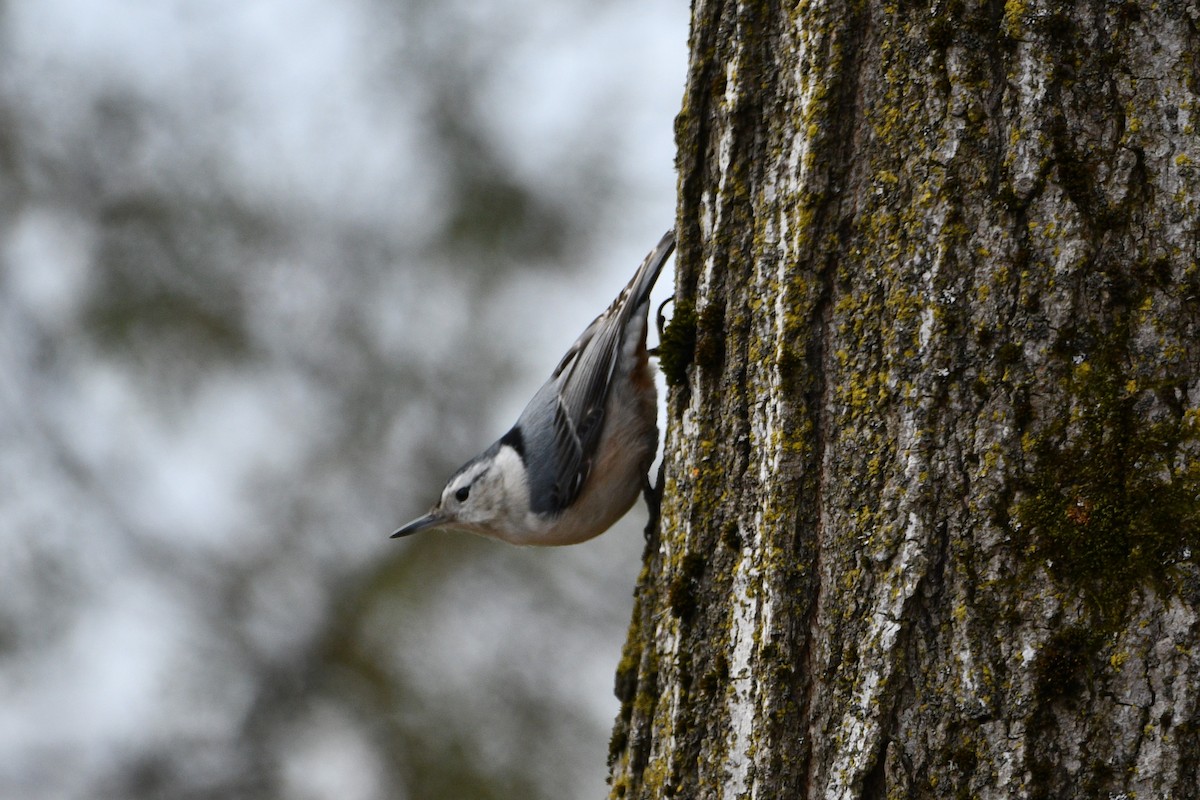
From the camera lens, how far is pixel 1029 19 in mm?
1241

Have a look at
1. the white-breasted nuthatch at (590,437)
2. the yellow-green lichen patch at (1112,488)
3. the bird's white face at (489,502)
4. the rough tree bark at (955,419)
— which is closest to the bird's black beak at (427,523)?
the bird's white face at (489,502)

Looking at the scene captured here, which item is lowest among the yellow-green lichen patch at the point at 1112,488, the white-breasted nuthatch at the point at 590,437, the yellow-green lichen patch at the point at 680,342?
the yellow-green lichen patch at the point at 1112,488

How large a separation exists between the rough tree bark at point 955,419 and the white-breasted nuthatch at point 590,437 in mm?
1358

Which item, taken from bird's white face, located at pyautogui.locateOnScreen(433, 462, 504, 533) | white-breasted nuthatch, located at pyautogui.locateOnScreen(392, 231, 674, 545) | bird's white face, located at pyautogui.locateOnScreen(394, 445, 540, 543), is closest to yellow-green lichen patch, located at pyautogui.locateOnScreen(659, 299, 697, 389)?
white-breasted nuthatch, located at pyautogui.locateOnScreen(392, 231, 674, 545)

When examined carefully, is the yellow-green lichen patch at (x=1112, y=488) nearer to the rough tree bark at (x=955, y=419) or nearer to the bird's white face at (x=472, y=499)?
the rough tree bark at (x=955, y=419)

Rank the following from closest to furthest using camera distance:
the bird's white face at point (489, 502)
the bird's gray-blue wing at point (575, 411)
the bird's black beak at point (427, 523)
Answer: the bird's gray-blue wing at point (575, 411), the bird's white face at point (489, 502), the bird's black beak at point (427, 523)

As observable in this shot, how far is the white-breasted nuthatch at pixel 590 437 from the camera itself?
2.97 meters

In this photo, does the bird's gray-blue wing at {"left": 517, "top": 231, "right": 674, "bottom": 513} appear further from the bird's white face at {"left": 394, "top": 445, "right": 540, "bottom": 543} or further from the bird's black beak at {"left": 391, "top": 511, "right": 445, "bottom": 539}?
the bird's black beak at {"left": 391, "top": 511, "right": 445, "bottom": 539}

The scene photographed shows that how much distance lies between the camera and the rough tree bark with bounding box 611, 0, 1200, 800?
3.69ft

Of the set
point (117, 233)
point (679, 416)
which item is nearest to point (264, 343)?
point (117, 233)

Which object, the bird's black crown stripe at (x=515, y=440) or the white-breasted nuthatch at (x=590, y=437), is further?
the bird's black crown stripe at (x=515, y=440)

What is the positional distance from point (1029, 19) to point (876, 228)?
31 cm

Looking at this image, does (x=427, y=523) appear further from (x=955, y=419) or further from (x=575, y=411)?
(x=955, y=419)

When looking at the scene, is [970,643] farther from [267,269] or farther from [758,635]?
[267,269]
